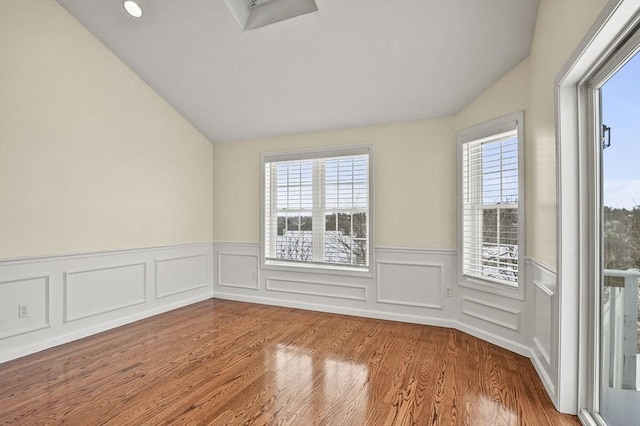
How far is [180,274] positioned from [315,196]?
207cm

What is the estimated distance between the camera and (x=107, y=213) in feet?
11.7

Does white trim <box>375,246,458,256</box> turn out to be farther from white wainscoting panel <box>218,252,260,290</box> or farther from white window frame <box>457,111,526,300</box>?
white wainscoting panel <box>218,252,260,290</box>

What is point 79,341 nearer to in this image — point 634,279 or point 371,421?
point 371,421

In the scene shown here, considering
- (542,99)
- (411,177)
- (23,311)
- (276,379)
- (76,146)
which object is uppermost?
(542,99)

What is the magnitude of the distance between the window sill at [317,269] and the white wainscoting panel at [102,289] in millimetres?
1544

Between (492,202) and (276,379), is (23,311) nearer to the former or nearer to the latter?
(276,379)

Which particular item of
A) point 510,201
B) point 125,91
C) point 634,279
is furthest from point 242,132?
point 634,279

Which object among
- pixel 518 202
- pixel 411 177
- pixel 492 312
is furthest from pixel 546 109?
pixel 492 312

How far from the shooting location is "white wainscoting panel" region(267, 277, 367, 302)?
405 cm

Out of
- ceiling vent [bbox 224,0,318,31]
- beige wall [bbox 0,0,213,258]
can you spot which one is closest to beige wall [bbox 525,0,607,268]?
ceiling vent [bbox 224,0,318,31]

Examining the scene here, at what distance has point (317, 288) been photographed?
4.27 m

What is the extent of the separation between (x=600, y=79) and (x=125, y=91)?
4191 millimetres

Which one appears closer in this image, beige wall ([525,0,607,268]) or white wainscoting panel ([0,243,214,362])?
beige wall ([525,0,607,268])

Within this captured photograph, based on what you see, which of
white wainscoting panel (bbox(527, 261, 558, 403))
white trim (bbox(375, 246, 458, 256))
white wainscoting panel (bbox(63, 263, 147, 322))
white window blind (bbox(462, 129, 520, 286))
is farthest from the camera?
white trim (bbox(375, 246, 458, 256))
